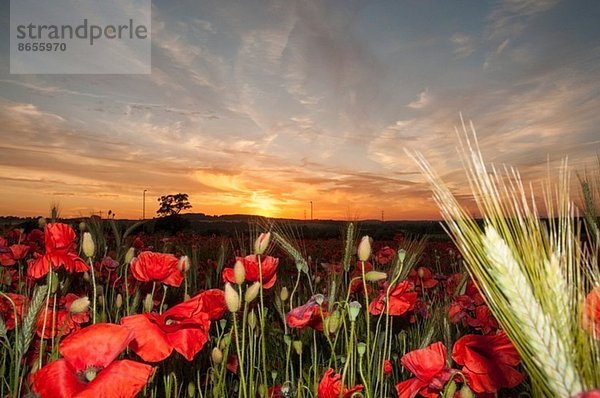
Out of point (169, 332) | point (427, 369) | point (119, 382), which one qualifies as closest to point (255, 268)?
point (169, 332)

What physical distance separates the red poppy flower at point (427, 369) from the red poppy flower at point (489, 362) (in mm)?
58

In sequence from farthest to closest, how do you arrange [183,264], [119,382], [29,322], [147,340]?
[183,264] → [29,322] → [147,340] → [119,382]

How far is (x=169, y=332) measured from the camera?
105cm

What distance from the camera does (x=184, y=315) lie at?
43.3 inches

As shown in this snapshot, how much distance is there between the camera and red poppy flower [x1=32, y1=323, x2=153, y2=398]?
809mm

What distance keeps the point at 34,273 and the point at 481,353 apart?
1456 millimetres

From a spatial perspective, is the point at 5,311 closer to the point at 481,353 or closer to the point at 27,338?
the point at 27,338

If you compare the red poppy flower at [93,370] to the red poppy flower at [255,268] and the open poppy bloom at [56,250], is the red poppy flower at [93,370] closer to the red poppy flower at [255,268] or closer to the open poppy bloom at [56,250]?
the red poppy flower at [255,268]

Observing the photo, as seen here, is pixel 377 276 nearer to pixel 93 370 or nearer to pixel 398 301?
pixel 398 301

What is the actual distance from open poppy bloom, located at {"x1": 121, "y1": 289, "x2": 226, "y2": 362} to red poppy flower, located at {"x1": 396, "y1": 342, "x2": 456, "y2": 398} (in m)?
0.52

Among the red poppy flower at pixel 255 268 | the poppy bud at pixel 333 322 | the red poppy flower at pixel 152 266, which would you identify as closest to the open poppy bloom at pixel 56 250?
the red poppy flower at pixel 152 266

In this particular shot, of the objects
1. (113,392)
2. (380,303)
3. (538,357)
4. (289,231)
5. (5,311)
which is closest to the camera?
(538,357)

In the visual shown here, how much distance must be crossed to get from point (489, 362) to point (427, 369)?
0.15 metres

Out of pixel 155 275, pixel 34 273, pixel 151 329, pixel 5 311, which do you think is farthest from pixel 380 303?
pixel 5 311
